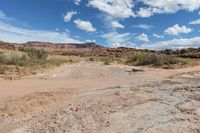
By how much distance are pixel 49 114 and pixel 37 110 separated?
0.75 meters

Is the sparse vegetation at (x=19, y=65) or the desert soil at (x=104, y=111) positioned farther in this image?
A: the sparse vegetation at (x=19, y=65)

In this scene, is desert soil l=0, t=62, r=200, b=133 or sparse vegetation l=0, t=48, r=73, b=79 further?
sparse vegetation l=0, t=48, r=73, b=79

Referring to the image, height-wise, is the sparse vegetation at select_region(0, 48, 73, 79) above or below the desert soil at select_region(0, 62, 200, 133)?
above

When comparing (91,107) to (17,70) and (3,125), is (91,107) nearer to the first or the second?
(3,125)

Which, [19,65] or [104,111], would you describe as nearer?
[104,111]

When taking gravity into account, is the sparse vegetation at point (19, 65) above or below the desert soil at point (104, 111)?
above

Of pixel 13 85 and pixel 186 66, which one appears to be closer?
pixel 13 85

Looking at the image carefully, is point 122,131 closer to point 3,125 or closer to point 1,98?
point 3,125

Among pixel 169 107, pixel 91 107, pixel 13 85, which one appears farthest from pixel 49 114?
pixel 13 85

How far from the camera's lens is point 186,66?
28719 millimetres

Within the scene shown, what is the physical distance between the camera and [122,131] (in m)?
8.48

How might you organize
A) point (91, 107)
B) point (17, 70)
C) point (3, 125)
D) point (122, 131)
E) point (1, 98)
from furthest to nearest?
1. point (17, 70)
2. point (1, 98)
3. point (91, 107)
4. point (3, 125)
5. point (122, 131)

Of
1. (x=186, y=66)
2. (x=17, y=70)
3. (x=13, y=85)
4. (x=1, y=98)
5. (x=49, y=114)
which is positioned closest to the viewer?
(x=49, y=114)

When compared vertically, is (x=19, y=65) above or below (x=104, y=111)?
above
